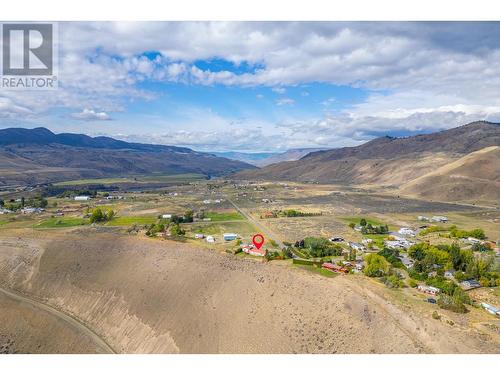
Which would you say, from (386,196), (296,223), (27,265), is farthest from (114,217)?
(386,196)

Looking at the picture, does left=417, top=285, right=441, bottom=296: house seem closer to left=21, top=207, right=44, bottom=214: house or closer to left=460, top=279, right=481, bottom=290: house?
left=460, top=279, right=481, bottom=290: house

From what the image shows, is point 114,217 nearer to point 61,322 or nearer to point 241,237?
point 241,237

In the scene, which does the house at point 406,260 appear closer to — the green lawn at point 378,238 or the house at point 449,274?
the house at point 449,274

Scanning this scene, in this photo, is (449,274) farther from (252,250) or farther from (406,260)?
(252,250)

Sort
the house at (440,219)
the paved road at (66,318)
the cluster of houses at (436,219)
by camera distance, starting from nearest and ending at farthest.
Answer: the paved road at (66,318) < the house at (440,219) < the cluster of houses at (436,219)

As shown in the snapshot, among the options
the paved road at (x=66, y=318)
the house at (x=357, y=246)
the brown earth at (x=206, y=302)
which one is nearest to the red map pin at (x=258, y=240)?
the brown earth at (x=206, y=302)
